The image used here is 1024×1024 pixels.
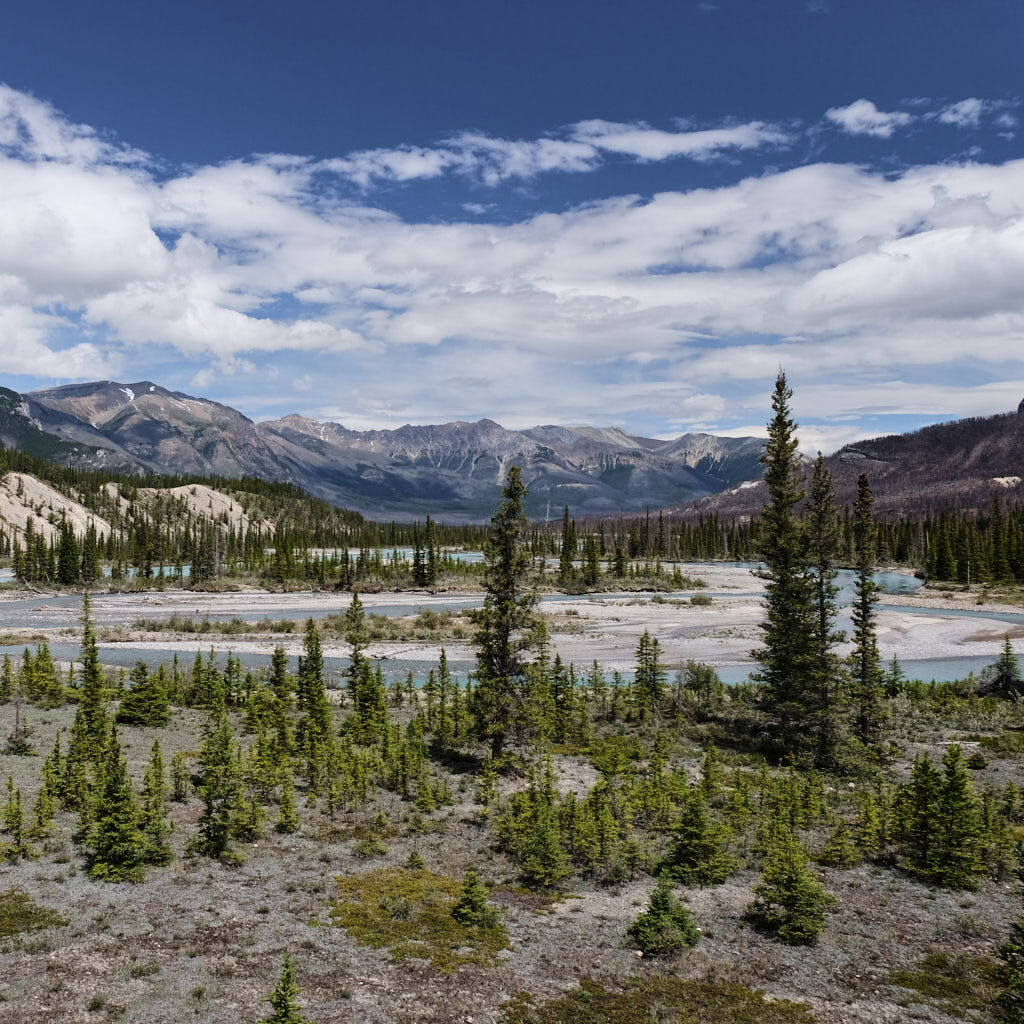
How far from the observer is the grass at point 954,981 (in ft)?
38.5

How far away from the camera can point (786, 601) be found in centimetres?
3328

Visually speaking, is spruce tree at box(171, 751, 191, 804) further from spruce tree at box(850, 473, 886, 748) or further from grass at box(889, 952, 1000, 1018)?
spruce tree at box(850, 473, 886, 748)

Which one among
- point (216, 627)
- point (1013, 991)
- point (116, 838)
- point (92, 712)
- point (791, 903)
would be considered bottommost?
point (216, 627)

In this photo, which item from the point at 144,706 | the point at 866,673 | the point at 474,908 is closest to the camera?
the point at 474,908

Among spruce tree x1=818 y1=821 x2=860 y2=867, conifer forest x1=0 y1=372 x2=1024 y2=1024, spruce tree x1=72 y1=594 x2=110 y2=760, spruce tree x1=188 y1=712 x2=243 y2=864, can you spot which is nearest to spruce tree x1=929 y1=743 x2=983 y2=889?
conifer forest x1=0 y1=372 x2=1024 y2=1024

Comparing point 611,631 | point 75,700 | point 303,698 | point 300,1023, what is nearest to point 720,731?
point 303,698

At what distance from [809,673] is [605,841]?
1538 centimetres

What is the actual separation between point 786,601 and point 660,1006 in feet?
79.4

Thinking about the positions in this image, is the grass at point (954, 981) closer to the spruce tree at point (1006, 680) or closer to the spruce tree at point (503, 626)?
the spruce tree at point (503, 626)

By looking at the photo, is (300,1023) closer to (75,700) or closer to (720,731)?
(720,731)

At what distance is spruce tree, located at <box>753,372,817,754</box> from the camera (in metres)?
30.7

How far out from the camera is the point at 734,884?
17.7 metres

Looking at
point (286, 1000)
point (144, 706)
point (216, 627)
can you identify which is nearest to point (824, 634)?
point (286, 1000)

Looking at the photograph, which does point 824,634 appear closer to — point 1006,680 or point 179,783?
point 1006,680
